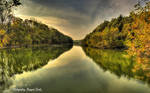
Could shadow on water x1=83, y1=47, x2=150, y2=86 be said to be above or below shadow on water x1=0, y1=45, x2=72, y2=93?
below

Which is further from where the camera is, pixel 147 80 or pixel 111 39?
pixel 111 39

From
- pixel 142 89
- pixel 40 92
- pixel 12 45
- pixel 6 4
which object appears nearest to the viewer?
pixel 40 92

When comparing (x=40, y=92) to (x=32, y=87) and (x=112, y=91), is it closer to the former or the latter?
(x=32, y=87)

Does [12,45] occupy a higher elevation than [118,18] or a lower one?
lower

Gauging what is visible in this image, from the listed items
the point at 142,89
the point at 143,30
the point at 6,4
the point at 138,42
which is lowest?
the point at 142,89

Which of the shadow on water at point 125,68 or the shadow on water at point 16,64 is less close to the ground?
the shadow on water at point 16,64

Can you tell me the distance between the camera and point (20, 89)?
11.9 meters

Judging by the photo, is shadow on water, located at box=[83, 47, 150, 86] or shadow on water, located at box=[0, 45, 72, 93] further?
shadow on water, located at box=[83, 47, 150, 86]

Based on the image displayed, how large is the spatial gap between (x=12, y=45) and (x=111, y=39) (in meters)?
82.5

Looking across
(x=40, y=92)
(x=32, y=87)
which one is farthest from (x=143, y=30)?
(x=32, y=87)

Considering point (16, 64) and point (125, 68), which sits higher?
point (16, 64)

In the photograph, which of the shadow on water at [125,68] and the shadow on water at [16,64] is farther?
the shadow on water at [125,68]

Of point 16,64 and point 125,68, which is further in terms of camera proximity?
point 16,64

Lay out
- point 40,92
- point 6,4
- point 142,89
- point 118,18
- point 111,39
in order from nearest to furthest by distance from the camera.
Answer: point 40,92 < point 142,89 < point 6,4 < point 111,39 < point 118,18
